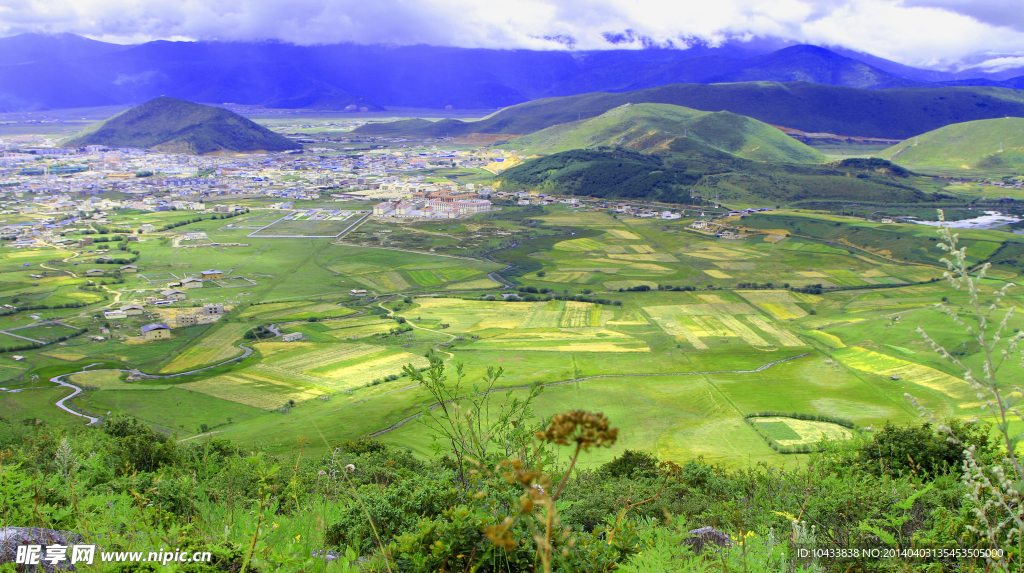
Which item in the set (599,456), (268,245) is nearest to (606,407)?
(599,456)

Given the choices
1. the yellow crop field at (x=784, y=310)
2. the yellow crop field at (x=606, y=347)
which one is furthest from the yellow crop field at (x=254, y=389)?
the yellow crop field at (x=784, y=310)

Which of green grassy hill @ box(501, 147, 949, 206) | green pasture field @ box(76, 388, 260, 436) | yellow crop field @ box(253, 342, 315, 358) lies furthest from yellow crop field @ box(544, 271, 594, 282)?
green grassy hill @ box(501, 147, 949, 206)

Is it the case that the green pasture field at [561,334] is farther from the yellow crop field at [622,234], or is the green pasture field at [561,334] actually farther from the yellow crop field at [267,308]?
the yellow crop field at [622,234]

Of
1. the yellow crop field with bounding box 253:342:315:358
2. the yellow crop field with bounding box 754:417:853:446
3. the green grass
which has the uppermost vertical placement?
the green grass

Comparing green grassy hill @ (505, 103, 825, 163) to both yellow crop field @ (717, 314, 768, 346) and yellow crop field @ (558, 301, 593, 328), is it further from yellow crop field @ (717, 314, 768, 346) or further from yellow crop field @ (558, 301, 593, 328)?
yellow crop field @ (717, 314, 768, 346)

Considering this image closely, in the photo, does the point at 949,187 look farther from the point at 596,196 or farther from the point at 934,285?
the point at 934,285

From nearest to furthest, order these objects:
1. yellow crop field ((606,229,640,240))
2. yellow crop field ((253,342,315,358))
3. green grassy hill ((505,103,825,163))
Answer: yellow crop field ((253,342,315,358)) < yellow crop field ((606,229,640,240)) < green grassy hill ((505,103,825,163))
